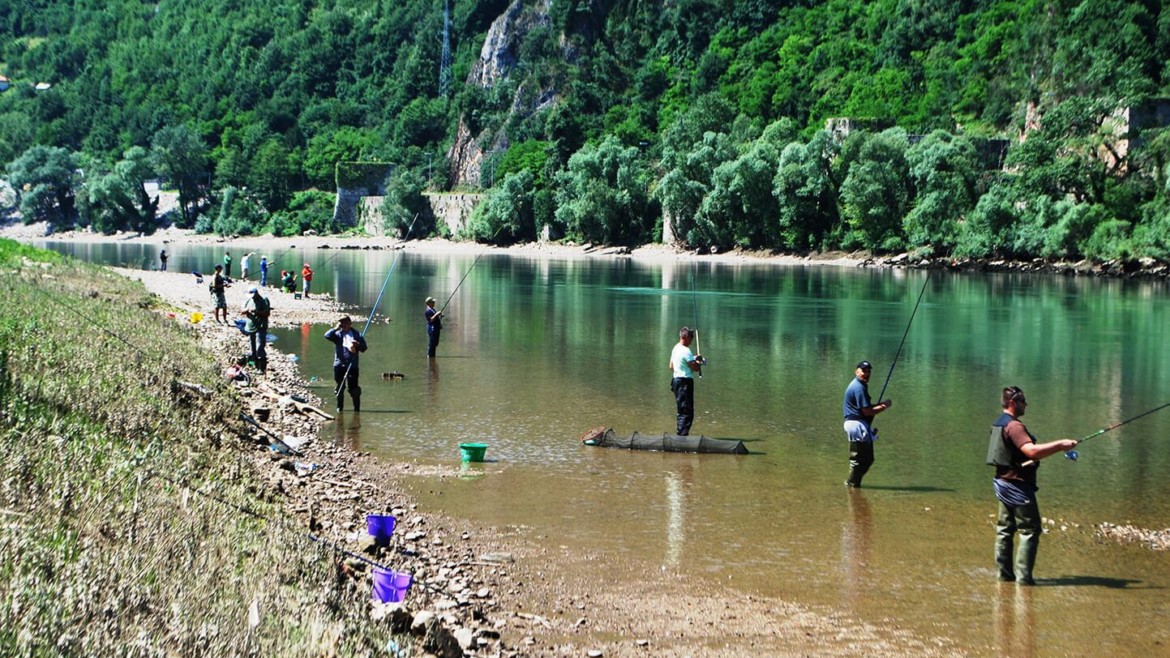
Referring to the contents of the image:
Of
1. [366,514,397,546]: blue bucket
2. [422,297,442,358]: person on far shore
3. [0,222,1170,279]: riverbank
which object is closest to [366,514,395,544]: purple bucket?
[366,514,397,546]: blue bucket

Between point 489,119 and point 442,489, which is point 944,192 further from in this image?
point 489,119

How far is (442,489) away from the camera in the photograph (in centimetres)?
1427

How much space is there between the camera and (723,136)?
96.1m

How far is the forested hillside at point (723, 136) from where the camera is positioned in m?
75.2

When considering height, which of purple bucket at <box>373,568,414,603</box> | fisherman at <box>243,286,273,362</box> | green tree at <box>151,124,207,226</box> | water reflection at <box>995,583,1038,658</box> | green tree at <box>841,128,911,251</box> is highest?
green tree at <box>151,124,207,226</box>

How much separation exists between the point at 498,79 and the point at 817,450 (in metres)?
154

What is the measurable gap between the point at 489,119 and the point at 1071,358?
133504mm

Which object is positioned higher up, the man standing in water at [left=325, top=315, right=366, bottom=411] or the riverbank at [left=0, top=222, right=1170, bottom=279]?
the riverbank at [left=0, top=222, right=1170, bottom=279]

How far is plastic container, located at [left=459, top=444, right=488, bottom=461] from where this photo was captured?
15.6 meters

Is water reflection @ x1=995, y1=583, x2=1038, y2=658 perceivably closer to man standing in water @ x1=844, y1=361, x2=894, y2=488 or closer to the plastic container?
man standing in water @ x1=844, y1=361, x2=894, y2=488

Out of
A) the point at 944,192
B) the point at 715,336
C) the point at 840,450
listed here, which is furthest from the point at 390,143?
the point at 840,450

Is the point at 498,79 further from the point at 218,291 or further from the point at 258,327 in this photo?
the point at 258,327

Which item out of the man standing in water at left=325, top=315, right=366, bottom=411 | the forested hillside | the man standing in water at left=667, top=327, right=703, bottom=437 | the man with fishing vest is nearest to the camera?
the man with fishing vest

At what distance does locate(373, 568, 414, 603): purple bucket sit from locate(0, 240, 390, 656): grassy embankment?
170 mm
